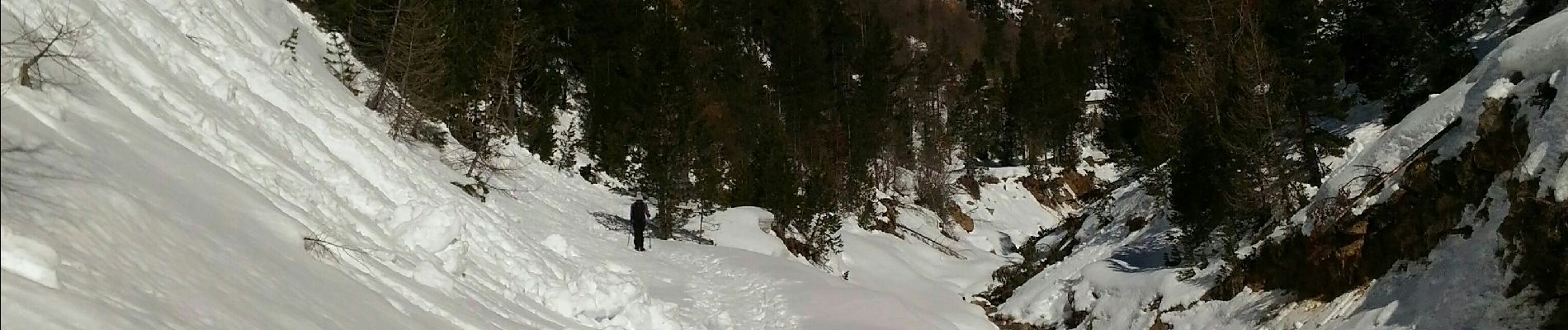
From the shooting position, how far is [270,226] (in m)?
7.04

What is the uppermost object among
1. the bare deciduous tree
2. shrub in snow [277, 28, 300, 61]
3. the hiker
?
shrub in snow [277, 28, 300, 61]

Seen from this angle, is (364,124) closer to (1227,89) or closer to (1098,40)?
(1227,89)

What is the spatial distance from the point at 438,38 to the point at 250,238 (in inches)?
585

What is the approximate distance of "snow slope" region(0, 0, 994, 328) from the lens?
3943 mm

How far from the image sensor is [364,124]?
16.1 m

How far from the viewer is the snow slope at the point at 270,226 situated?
12.9 feet

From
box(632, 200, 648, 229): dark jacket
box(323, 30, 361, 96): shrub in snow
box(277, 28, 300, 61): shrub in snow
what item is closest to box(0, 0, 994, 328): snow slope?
box(277, 28, 300, 61): shrub in snow

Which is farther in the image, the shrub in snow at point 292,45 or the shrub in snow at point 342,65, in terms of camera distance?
the shrub in snow at point 342,65

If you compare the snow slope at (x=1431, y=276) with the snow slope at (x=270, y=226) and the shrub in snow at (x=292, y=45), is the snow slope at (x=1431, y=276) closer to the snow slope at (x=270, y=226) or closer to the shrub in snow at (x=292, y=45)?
the snow slope at (x=270, y=226)

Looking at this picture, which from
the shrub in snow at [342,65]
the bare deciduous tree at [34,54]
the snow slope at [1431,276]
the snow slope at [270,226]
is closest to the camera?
the snow slope at [270,226]

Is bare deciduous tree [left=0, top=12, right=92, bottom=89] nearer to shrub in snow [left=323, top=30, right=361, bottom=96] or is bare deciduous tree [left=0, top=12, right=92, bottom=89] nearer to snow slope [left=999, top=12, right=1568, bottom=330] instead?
snow slope [left=999, top=12, right=1568, bottom=330]

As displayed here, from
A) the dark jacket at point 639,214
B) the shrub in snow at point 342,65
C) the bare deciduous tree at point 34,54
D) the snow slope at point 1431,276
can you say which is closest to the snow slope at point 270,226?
the bare deciduous tree at point 34,54

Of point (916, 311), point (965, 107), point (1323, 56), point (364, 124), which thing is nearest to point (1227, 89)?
point (1323, 56)

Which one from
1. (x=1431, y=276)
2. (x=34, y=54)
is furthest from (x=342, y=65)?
(x=1431, y=276)
